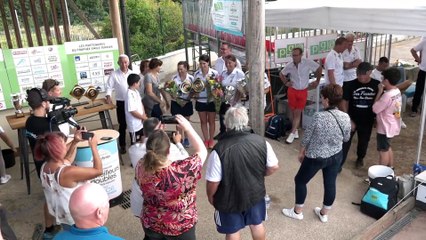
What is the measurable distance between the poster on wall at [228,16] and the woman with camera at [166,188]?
A: 4.83m

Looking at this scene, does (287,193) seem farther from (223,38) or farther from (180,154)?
(223,38)

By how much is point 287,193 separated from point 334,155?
3.86 feet

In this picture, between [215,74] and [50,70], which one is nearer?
[215,74]

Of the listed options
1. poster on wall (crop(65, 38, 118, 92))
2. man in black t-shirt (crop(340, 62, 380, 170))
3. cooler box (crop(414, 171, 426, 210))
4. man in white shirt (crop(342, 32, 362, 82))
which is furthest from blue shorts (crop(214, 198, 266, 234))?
poster on wall (crop(65, 38, 118, 92))

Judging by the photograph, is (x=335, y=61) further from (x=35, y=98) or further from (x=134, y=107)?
(x=35, y=98)

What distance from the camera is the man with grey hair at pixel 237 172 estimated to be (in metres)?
2.89

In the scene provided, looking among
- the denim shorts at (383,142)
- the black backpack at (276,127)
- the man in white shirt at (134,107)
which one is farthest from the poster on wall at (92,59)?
the denim shorts at (383,142)

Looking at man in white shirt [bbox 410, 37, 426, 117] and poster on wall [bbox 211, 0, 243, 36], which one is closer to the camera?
man in white shirt [bbox 410, 37, 426, 117]

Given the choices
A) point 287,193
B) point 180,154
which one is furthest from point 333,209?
point 180,154

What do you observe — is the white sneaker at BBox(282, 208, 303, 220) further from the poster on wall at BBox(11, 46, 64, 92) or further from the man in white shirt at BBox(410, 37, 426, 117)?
the poster on wall at BBox(11, 46, 64, 92)

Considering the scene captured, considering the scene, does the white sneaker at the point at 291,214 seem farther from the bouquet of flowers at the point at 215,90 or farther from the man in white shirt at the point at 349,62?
the man in white shirt at the point at 349,62

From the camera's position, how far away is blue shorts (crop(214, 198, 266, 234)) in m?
3.11

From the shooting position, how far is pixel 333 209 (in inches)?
170

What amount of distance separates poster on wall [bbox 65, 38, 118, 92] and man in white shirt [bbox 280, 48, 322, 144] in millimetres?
3104
